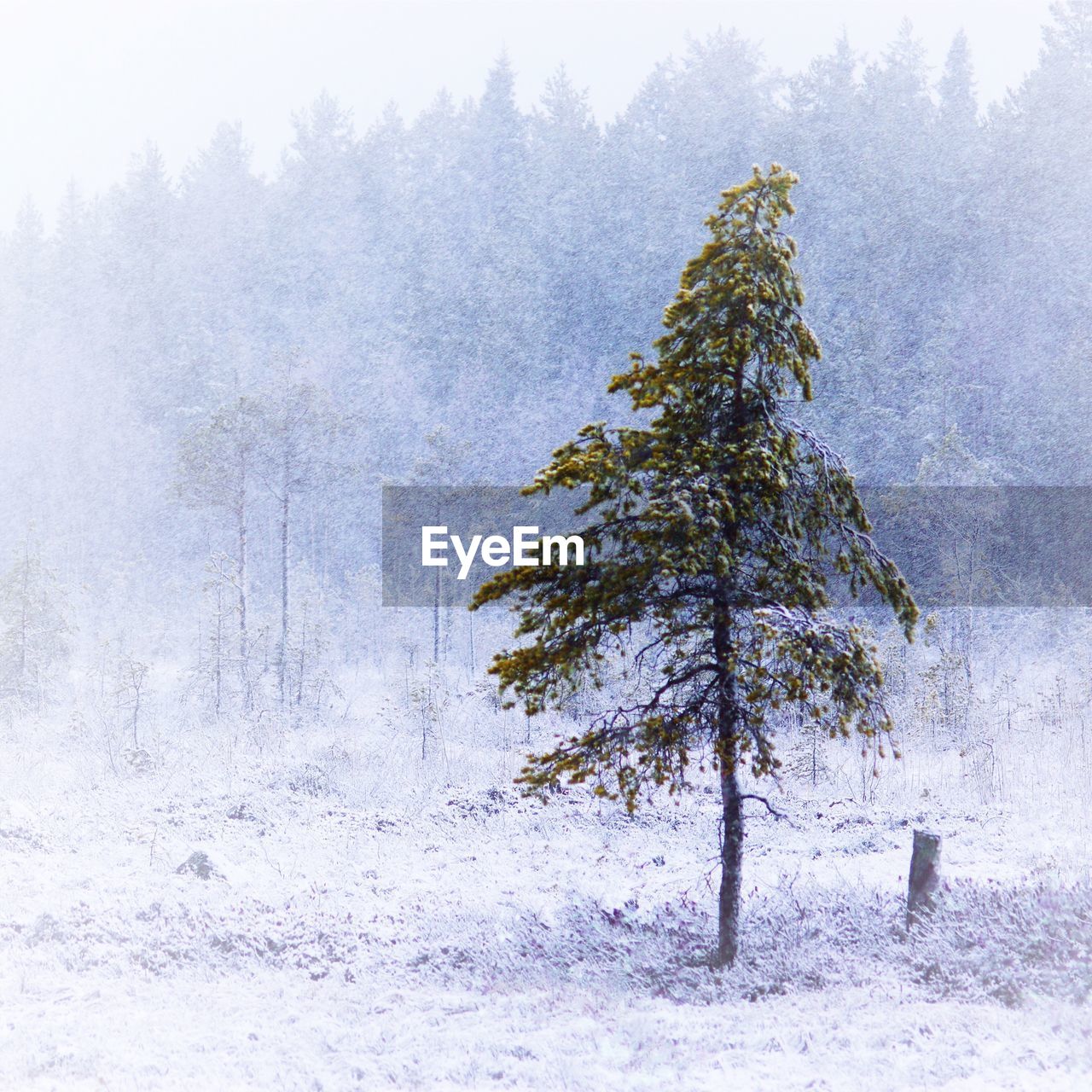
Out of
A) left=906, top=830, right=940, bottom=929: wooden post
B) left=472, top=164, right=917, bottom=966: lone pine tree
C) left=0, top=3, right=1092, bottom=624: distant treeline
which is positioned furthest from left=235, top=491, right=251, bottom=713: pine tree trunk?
left=906, top=830, right=940, bottom=929: wooden post

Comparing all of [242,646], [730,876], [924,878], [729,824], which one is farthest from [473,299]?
[924,878]

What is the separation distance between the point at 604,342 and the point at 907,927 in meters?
49.5

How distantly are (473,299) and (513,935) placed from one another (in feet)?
176

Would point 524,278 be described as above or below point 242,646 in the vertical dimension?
above

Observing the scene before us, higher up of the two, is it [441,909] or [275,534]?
[275,534]

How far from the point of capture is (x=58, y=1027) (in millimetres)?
7305

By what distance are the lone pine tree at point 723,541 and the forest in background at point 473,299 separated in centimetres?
2209

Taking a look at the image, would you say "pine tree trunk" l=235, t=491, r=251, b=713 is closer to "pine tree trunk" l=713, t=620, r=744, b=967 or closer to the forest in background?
the forest in background

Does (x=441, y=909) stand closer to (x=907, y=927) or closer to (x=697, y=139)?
(x=907, y=927)

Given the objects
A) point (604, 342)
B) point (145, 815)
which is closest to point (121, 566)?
point (604, 342)

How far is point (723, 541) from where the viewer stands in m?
7.80

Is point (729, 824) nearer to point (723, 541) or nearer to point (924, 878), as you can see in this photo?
point (924, 878)

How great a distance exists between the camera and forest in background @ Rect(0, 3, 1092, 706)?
4009cm

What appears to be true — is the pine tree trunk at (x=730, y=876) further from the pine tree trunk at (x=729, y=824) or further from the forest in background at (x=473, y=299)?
the forest in background at (x=473, y=299)
